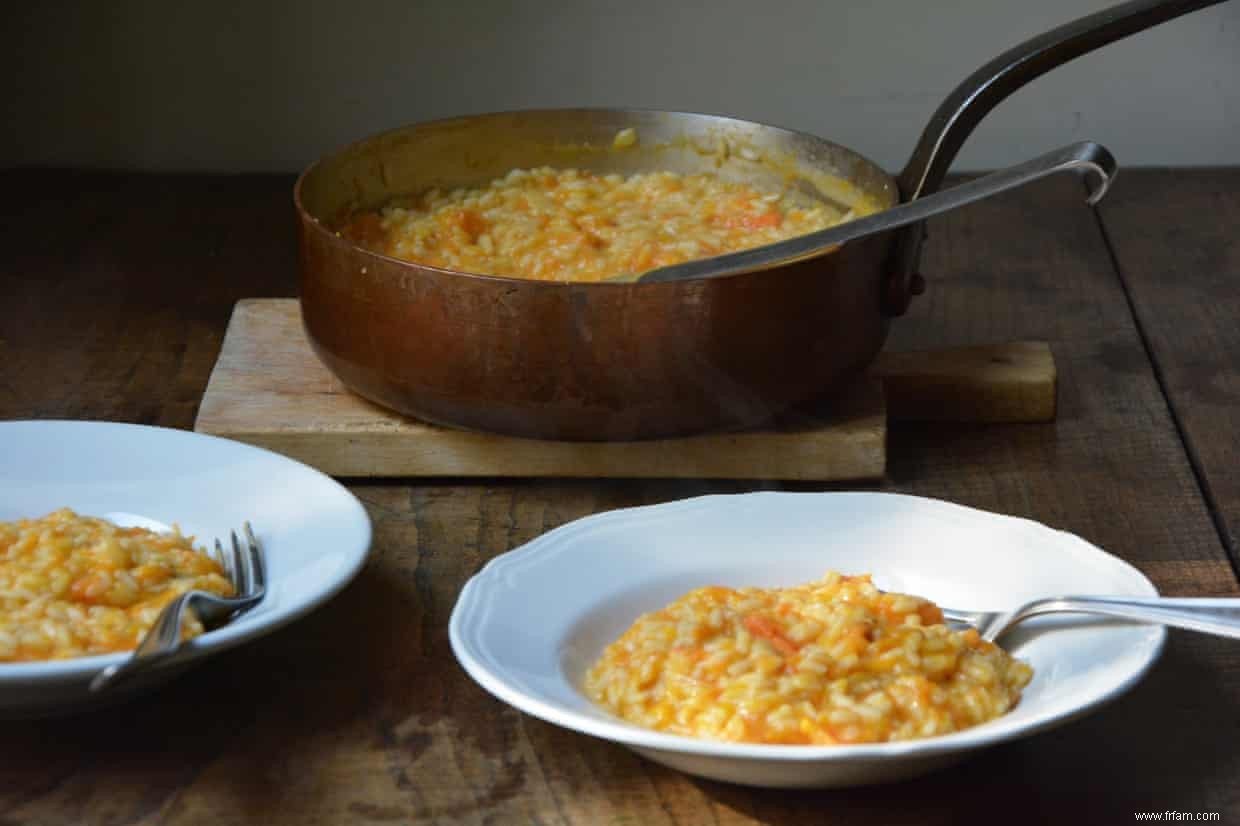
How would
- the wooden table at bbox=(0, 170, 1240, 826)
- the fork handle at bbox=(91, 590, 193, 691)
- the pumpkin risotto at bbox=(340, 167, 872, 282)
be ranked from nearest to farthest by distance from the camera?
the fork handle at bbox=(91, 590, 193, 691)
the wooden table at bbox=(0, 170, 1240, 826)
the pumpkin risotto at bbox=(340, 167, 872, 282)

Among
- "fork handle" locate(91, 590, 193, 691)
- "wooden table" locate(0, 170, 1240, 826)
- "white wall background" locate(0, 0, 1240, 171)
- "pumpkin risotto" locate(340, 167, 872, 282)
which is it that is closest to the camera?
"fork handle" locate(91, 590, 193, 691)

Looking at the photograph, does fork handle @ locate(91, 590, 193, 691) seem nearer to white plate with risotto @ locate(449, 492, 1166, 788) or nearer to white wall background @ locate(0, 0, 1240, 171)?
white plate with risotto @ locate(449, 492, 1166, 788)

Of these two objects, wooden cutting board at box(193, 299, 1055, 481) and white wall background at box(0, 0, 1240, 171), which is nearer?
wooden cutting board at box(193, 299, 1055, 481)

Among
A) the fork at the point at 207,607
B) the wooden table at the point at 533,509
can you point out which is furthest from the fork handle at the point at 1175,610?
the fork at the point at 207,607

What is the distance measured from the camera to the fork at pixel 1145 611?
1.31m

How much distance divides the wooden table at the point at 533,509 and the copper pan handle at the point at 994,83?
9.9 inches

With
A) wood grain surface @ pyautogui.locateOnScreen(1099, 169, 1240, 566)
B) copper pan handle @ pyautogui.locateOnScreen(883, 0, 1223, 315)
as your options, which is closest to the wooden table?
wood grain surface @ pyautogui.locateOnScreen(1099, 169, 1240, 566)

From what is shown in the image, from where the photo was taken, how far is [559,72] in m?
3.35

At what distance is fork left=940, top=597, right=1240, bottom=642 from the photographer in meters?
1.31

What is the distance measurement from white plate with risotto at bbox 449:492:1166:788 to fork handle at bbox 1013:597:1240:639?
20mm

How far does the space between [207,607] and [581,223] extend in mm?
898

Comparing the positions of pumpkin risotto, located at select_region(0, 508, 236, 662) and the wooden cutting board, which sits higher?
pumpkin risotto, located at select_region(0, 508, 236, 662)

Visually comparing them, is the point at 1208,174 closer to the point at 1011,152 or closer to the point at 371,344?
the point at 1011,152

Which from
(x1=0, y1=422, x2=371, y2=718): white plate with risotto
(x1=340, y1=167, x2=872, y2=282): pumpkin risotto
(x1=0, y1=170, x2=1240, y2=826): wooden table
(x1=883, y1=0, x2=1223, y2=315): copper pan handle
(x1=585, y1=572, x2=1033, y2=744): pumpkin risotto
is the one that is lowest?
(x1=0, y1=170, x2=1240, y2=826): wooden table
